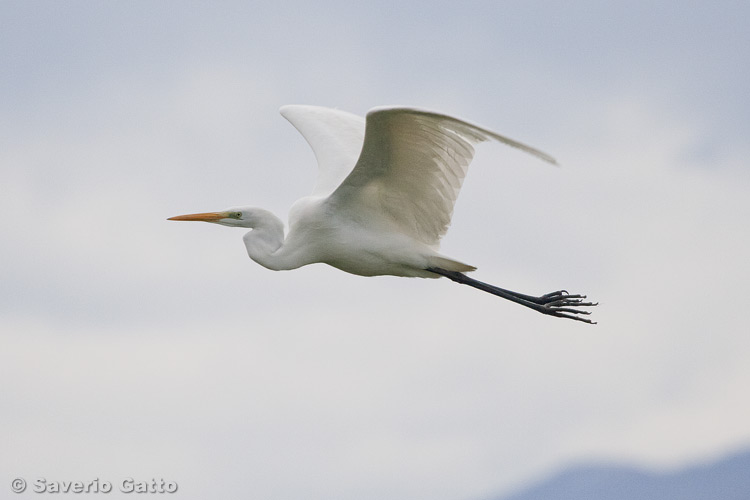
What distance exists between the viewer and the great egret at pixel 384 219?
35.5 ft

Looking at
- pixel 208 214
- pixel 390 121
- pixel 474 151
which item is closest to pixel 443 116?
pixel 390 121

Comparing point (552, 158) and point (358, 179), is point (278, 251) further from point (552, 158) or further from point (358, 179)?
point (552, 158)

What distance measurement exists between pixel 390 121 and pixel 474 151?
1.30 metres

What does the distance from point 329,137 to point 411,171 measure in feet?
9.65

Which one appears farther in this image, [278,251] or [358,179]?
[278,251]

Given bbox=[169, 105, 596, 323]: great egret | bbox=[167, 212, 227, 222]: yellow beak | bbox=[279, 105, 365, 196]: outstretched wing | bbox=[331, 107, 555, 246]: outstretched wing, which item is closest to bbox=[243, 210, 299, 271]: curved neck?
bbox=[169, 105, 596, 323]: great egret

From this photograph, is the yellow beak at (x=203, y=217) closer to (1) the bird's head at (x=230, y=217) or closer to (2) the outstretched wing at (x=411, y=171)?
(1) the bird's head at (x=230, y=217)

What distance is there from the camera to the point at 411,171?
11102 millimetres

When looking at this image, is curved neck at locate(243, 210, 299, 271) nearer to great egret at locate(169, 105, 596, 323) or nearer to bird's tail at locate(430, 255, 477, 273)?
great egret at locate(169, 105, 596, 323)

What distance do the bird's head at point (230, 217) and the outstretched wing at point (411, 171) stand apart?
3.53ft

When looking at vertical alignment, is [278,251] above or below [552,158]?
above

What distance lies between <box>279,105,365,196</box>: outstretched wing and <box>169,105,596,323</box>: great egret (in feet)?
0.45

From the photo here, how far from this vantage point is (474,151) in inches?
430

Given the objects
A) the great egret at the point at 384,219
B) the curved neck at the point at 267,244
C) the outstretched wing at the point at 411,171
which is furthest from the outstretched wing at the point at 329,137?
the outstretched wing at the point at 411,171
